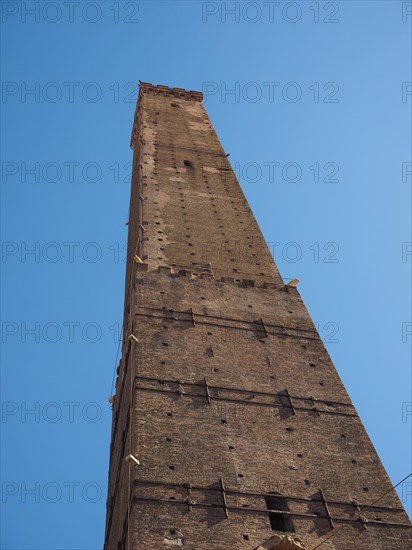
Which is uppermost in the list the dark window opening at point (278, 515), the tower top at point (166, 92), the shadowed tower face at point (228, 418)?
the tower top at point (166, 92)

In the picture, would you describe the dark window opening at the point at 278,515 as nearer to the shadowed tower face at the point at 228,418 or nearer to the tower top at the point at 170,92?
the shadowed tower face at the point at 228,418

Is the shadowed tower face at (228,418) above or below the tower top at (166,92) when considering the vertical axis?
below

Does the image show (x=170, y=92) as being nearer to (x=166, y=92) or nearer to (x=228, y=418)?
(x=166, y=92)

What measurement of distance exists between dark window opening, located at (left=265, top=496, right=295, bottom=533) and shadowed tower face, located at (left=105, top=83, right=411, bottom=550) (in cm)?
2

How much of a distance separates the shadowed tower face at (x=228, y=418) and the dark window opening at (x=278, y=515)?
0.05 ft

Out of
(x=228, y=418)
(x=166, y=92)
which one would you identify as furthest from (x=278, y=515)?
(x=166, y=92)

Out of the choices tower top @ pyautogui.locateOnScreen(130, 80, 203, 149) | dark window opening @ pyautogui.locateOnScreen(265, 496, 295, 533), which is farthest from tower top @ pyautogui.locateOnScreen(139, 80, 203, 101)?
dark window opening @ pyautogui.locateOnScreen(265, 496, 295, 533)

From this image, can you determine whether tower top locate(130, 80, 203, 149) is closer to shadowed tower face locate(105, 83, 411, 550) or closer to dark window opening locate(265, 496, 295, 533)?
shadowed tower face locate(105, 83, 411, 550)

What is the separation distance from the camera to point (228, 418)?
12.9 meters

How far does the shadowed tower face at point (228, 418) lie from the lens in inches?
434

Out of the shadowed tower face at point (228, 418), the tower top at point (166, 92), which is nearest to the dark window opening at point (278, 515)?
the shadowed tower face at point (228, 418)

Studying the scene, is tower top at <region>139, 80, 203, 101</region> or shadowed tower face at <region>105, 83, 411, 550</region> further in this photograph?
tower top at <region>139, 80, 203, 101</region>

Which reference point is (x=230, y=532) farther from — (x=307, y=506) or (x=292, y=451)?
(x=292, y=451)

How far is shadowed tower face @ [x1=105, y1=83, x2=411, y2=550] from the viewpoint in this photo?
11.0m
